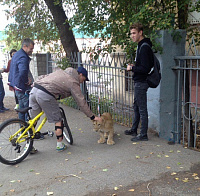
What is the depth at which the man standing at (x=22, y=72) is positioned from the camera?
5480 millimetres

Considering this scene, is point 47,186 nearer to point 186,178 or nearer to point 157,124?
point 186,178

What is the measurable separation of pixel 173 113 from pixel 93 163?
199 centimetres

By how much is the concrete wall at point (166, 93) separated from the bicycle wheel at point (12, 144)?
2475 millimetres

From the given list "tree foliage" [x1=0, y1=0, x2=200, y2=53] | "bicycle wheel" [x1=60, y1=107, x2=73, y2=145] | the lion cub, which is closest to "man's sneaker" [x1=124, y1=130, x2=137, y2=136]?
the lion cub

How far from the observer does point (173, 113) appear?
5.67 meters

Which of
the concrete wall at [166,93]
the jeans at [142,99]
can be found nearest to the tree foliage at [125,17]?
the concrete wall at [166,93]

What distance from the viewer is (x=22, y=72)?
545 cm

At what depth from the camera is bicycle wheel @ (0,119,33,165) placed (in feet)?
15.0

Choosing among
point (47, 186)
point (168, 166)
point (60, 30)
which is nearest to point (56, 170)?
point (47, 186)

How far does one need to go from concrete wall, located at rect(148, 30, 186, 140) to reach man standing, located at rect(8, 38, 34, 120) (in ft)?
8.15

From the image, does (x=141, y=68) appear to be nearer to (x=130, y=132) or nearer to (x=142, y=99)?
(x=142, y=99)

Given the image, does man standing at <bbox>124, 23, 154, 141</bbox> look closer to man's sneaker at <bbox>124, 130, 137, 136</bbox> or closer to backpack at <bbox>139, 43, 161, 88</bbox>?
backpack at <bbox>139, 43, 161, 88</bbox>

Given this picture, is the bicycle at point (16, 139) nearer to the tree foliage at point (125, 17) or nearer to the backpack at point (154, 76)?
the backpack at point (154, 76)

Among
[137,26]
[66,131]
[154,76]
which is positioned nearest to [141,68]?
[154,76]
